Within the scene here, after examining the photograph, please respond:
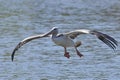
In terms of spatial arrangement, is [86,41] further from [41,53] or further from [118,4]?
[118,4]

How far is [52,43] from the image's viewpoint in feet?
86.7

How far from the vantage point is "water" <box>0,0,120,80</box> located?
68.4 feet

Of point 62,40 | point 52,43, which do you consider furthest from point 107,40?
point 52,43

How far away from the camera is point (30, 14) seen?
3747 centimetres

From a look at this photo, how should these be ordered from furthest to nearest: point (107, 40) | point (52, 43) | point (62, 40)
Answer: point (52, 43)
point (62, 40)
point (107, 40)

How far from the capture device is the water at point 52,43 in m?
20.8

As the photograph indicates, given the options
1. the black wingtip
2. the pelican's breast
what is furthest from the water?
the black wingtip

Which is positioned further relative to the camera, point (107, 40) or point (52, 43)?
point (52, 43)

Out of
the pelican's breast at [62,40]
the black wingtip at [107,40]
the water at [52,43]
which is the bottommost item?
the water at [52,43]

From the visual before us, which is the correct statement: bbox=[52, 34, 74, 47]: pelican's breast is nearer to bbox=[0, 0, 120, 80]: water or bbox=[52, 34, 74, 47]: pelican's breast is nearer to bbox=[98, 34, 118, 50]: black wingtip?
bbox=[98, 34, 118, 50]: black wingtip

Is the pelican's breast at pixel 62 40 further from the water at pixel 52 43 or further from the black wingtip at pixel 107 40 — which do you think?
the water at pixel 52 43

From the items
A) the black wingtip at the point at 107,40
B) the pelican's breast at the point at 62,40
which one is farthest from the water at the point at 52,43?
the black wingtip at the point at 107,40

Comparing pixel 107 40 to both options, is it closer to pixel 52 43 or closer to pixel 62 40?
pixel 62 40

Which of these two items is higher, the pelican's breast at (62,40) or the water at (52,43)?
the pelican's breast at (62,40)
